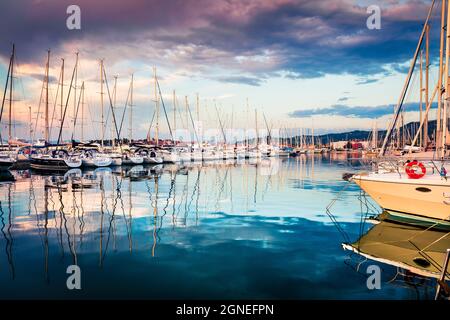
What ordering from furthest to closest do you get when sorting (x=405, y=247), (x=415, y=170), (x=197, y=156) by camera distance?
(x=197, y=156), (x=415, y=170), (x=405, y=247)

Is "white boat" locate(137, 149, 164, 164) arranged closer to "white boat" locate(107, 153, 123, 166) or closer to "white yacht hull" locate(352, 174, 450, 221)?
"white boat" locate(107, 153, 123, 166)

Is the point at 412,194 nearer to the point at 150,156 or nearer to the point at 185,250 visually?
the point at 185,250

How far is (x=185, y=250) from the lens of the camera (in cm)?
1222

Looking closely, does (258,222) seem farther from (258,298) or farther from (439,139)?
(439,139)

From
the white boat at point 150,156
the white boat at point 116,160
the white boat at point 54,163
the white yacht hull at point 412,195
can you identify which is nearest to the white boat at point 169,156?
the white boat at point 150,156

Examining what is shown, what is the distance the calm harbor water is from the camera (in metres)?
8.87

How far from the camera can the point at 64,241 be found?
42.7ft

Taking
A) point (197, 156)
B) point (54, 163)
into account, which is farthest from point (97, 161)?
point (197, 156)

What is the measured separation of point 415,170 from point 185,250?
11.7m

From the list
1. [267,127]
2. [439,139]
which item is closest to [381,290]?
[439,139]

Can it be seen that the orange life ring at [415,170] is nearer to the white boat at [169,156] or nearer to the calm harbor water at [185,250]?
the calm harbor water at [185,250]

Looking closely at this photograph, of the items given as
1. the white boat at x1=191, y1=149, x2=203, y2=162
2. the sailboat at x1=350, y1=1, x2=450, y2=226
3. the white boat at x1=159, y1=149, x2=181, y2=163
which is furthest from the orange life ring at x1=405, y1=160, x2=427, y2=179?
the white boat at x1=191, y1=149, x2=203, y2=162

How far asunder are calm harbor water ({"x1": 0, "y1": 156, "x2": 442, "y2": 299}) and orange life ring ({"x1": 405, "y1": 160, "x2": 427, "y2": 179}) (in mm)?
3140

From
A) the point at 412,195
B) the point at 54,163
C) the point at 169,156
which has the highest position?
the point at 169,156
